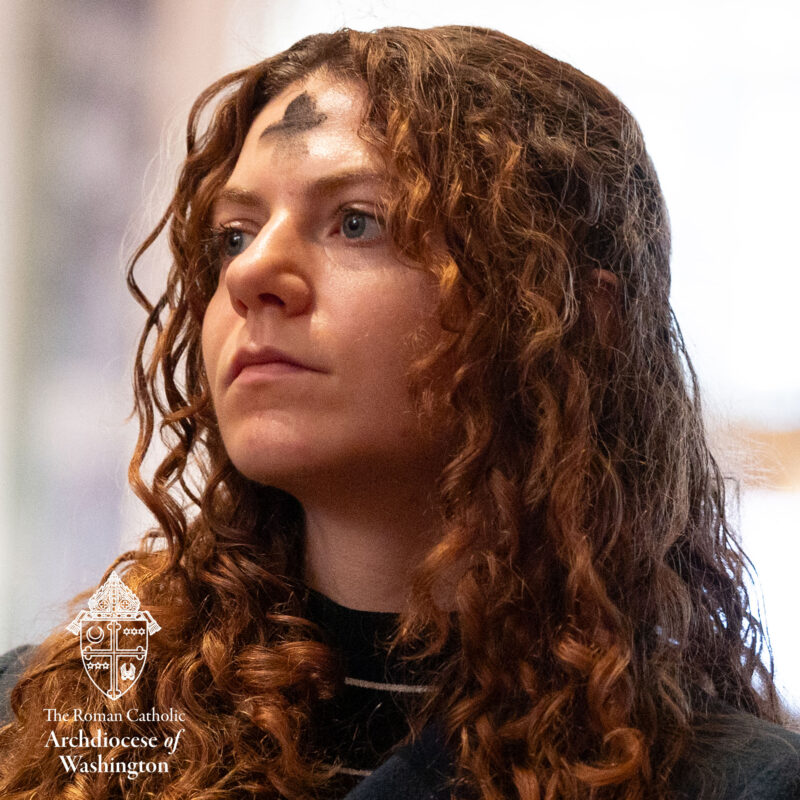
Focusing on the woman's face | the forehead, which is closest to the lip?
the woman's face

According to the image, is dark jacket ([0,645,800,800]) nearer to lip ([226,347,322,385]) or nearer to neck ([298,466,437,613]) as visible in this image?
neck ([298,466,437,613])

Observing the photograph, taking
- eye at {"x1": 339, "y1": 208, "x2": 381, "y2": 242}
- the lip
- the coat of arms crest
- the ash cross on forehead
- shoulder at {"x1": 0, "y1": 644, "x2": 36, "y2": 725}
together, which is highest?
the ash cross on forehead

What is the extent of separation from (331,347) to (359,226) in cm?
12

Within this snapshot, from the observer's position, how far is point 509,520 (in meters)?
0.98

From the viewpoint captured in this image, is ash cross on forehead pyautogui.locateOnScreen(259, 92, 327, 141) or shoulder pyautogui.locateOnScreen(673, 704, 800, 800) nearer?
shoulder pyautogui.locateOnScreen(673, 704, 800, 800)

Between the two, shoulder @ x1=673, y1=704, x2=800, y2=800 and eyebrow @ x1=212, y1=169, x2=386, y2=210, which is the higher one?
eyebrow @ x1=212, y1=169, x2=386, y2=210

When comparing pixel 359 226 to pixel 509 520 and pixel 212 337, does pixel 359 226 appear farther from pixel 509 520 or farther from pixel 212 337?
pixel 509 520

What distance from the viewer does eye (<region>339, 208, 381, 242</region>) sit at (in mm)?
1008

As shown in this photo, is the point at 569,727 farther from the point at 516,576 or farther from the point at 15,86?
the point at 15,86

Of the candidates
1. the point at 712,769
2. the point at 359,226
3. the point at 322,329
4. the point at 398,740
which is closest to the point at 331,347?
the point at 322,329

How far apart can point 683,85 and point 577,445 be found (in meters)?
0.59

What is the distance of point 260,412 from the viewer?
3.27 ft

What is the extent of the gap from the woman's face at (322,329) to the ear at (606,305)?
17 centimetres

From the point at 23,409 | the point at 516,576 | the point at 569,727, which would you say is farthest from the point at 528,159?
the point at 23,409
